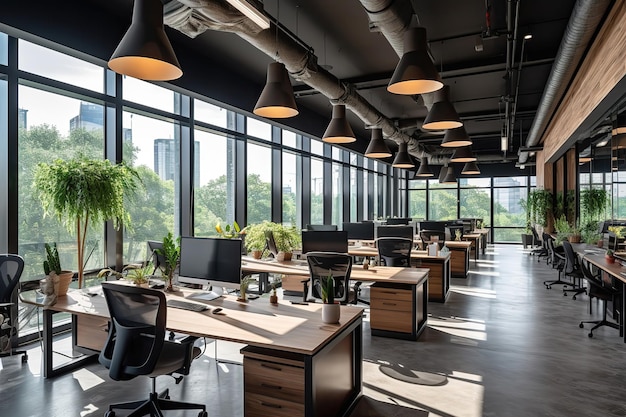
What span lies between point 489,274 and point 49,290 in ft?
28.0

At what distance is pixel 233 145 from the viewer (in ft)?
24.8

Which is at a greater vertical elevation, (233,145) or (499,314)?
(233,145)

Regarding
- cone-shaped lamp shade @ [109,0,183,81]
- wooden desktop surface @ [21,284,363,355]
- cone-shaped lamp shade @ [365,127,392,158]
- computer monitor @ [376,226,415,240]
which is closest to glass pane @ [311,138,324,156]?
computer monitor @ [376,226,415,240]

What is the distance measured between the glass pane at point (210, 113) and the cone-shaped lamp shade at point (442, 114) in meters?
3.56

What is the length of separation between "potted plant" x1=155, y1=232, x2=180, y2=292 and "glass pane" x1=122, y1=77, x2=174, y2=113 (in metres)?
2.67

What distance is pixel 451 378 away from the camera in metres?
3.64

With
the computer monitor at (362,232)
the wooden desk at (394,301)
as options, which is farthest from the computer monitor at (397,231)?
the wooden desk at (394,301)

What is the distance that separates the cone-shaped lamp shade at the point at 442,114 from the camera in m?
4.71

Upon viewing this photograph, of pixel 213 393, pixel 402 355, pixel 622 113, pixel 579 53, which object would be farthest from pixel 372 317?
pixel 622 113

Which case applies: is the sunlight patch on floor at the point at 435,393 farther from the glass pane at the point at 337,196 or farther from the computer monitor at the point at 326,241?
the glass pane at the point at 337,196

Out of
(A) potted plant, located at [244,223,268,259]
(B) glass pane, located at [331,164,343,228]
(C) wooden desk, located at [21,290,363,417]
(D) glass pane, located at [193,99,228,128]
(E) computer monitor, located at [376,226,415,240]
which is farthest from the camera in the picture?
(B) glass pane, located at [331,164,343,228]

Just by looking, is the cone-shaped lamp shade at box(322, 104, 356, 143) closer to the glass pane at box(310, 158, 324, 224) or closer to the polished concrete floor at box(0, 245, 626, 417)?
the polished concrete floor at box(0, 245, 626, 417)

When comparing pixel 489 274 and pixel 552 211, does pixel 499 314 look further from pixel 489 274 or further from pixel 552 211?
pixel 552 211

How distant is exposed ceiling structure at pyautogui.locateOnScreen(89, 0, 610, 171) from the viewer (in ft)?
12.6
